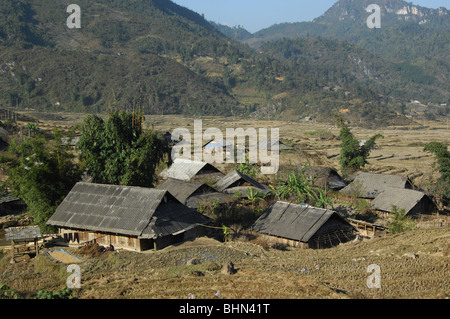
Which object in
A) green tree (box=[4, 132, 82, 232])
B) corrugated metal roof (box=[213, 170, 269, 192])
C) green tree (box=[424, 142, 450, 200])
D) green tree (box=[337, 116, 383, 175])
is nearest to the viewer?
green tree (box=[4, 132, 82, 232])

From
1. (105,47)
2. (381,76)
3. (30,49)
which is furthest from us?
(381,76)

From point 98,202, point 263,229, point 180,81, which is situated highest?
point 180,81

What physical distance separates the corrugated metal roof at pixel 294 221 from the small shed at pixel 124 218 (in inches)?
102

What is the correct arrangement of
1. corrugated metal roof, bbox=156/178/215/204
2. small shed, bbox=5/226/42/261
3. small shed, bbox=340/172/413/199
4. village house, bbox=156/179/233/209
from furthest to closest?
small shed, bbox=340/172/413/199 < corrugated metal roof, bbox=156/178/215/204 < village house, bbox=156/179/233/209 < small shed, bbox=5/226/42/261

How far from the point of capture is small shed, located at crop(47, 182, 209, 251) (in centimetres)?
1480

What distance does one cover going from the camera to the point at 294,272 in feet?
40.9

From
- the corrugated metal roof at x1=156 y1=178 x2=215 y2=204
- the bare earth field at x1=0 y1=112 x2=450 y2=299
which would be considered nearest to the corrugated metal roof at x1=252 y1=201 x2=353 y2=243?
the bare earth field at x1=0 y1=112 x2=450 y2=299

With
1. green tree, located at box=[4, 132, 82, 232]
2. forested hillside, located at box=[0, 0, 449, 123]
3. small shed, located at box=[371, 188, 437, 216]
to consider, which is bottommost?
small shed, located at box=[371, 188, 437, 216]

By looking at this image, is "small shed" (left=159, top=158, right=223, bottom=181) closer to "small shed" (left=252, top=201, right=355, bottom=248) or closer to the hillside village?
the hillside village

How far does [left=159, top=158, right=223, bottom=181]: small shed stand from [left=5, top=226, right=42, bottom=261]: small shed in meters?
11.3

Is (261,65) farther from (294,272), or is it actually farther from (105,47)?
(294,272)
